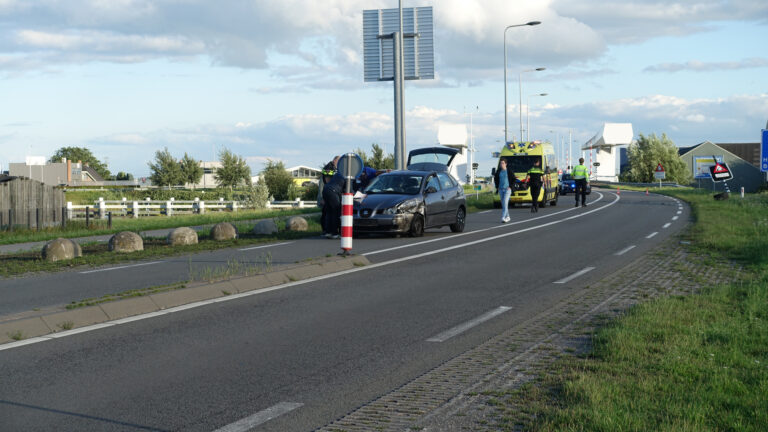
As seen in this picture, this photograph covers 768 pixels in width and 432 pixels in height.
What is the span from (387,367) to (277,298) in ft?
12.5

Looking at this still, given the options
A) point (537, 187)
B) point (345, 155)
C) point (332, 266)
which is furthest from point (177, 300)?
point (537, 187)

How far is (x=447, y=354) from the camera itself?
6605 mm

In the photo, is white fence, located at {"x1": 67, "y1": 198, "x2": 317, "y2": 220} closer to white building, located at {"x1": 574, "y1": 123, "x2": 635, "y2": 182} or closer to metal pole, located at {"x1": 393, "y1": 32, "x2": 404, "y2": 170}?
metal pole, located at {"x1": 393, "y1": 32, "x2": 404, "y2": 170}

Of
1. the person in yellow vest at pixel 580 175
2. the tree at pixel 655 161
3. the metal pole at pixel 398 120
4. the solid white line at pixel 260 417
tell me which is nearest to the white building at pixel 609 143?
the tree at pixel 655 161

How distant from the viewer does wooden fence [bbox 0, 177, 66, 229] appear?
31.0 meters

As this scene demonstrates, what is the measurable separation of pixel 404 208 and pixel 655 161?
89414 millimetres

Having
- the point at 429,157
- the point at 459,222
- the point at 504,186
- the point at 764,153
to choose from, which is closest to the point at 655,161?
the point at 429,157

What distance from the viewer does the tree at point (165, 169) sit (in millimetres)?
91000

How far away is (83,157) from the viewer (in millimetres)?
151875

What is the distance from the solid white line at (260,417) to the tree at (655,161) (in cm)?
10179

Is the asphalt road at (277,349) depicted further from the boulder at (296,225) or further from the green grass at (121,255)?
the boulder at (296,225)

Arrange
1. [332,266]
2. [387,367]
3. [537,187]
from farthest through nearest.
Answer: [537,187]
[332,266]
[387,367]

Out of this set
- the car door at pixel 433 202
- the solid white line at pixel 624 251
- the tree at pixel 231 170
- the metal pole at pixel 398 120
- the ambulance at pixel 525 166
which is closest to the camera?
the solid white line at pixel 624 251

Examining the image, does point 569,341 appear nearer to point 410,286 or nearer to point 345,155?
point 410,286
